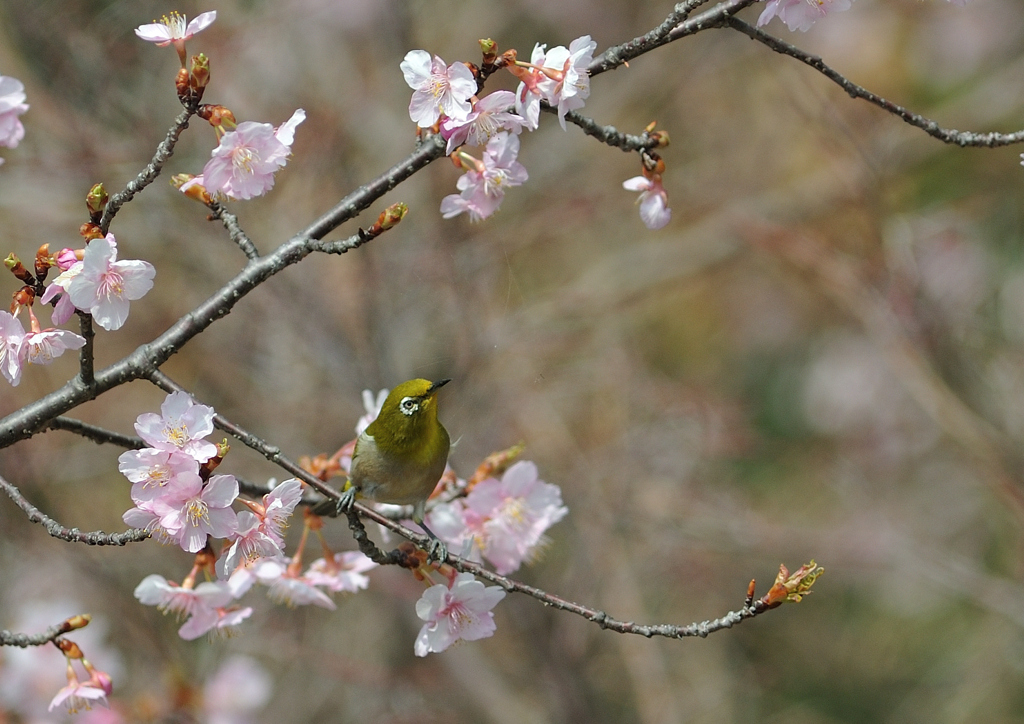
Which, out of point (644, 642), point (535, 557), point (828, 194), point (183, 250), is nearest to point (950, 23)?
point (828, 194)

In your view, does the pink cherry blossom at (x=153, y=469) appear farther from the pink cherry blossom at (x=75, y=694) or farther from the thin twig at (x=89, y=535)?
the pink cherry blossom at (x=75, y=694)

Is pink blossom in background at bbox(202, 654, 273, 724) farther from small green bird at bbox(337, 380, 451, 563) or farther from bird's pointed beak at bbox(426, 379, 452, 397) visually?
bird's pointed beak at bbox(426, 379, 452, 397)

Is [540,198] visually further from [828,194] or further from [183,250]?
[183,250]

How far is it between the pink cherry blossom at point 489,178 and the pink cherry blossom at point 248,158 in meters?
0.36

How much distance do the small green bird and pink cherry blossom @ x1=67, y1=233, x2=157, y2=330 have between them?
0.70 meters

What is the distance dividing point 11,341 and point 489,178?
3.13 feet

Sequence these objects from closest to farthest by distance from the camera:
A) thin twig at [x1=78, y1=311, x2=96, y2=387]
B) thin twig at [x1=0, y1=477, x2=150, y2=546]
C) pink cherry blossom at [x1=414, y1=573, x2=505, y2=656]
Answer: thin twig at [x1=0, y1=477, x2=150, y2=546] → thin twig at [x1=78, y1=311, x2=96, y2=387] → pink cherry blossom at [x1=414, y1=573, x2=505, y2=656]

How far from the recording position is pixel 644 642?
16.3 feet

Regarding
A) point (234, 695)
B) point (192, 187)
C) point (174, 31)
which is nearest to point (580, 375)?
point (234, 695)

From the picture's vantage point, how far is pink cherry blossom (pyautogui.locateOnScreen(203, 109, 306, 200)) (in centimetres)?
167

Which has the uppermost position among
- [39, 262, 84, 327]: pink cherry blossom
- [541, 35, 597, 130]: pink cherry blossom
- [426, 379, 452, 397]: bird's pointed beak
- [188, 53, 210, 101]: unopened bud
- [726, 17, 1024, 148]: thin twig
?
[726, 17, 1024, 148]: thin twig

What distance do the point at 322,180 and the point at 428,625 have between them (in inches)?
132

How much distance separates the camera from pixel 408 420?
2195 millimetres

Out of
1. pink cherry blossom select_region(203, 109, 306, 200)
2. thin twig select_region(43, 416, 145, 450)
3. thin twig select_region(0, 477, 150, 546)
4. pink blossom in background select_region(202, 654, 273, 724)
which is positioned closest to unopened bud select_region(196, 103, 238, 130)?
pink cherry blossom select_region(203, 109, 306, 200)
